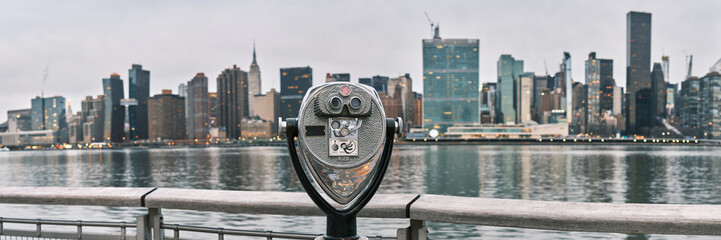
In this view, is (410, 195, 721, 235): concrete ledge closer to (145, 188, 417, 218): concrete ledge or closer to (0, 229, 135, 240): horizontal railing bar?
(145, 188, 417, 218): concrete ledge

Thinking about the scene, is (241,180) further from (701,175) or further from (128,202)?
(128,202)

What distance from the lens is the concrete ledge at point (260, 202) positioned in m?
3.12

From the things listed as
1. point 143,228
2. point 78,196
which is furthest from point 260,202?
point 78,196

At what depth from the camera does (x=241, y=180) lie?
2322 inches

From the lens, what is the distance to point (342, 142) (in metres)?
2.87

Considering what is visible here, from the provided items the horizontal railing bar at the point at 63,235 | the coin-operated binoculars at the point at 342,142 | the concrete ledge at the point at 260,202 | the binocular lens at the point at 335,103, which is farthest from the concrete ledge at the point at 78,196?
the binocular lens at the point at 335,103

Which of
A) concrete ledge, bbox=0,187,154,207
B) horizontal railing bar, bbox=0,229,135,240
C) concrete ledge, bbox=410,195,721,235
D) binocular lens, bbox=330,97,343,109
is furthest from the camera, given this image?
horizontal railing bar, bbox=0,229,135,240

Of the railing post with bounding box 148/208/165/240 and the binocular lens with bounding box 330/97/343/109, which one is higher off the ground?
the binocular lens with bounding box 330/97/343/109

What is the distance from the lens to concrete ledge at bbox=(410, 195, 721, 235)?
2.71 metres

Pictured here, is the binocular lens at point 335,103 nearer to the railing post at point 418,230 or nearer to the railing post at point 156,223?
the railing post at point 418,230

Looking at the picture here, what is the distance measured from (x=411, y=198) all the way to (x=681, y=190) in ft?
167

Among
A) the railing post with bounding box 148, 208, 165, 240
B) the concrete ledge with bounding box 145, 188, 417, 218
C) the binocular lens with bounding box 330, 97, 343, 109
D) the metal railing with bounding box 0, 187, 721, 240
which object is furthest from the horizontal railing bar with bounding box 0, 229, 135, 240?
the binocular lens with bounding box 330, 97, 343, 109

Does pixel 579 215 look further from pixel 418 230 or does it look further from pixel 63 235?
pixel 63 235

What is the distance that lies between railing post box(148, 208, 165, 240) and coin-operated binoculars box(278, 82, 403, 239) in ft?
4.50
